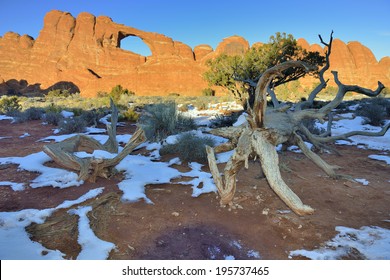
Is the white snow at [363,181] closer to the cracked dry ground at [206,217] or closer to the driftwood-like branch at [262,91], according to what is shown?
the cracked dry ground at [206,217]

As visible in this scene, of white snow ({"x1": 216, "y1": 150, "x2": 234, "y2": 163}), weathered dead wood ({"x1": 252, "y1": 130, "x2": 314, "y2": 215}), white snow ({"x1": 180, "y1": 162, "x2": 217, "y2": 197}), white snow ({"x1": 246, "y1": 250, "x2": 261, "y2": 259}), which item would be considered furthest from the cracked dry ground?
white snow ({"x1": 216, "y1": 150, "x2": 234, "y2": 163})

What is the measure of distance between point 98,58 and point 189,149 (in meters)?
53.1

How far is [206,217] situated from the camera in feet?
10.2

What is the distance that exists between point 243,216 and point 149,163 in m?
2.52

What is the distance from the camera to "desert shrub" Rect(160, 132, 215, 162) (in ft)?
17.7

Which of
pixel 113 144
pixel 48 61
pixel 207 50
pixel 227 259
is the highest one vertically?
pixel 207 50

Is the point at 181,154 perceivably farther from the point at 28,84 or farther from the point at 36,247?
the point at 28,84

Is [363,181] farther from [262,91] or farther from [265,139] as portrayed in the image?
[262,91]

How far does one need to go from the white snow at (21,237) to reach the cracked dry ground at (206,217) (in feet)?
0.31

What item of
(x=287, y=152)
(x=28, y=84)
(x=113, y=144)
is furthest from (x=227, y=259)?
(x=28, y=84)

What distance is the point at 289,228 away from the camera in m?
2.86

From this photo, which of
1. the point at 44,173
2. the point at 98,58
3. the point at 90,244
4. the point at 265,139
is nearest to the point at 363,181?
the point at 265,139

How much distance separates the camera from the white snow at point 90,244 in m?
2.29

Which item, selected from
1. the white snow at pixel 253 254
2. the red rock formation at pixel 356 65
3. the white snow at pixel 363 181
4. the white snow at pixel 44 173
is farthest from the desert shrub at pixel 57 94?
the red rock formation at pixel 356 65
